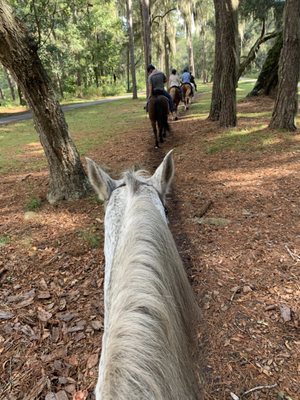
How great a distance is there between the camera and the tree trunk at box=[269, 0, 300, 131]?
6.55 metres

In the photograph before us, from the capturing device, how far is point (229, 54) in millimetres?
7590

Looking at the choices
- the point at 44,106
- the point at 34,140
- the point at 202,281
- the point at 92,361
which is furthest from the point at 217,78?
the point at 92,361

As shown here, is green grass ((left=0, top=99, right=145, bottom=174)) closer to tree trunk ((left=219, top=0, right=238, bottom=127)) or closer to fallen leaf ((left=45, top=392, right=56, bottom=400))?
tree trunk ((left=219, top=0, right=238, bottom=127))

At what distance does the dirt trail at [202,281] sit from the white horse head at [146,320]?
0.70 m

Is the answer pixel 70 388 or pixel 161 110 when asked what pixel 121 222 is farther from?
pixel 161 110

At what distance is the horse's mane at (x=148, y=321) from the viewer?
843mm

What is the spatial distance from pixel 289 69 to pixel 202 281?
6.03 m

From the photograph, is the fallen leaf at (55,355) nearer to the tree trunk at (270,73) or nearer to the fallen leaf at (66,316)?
the fallen leaf at (66,316)

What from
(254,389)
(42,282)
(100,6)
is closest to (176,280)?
(254,389)

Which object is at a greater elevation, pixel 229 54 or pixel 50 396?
pixel 229 54

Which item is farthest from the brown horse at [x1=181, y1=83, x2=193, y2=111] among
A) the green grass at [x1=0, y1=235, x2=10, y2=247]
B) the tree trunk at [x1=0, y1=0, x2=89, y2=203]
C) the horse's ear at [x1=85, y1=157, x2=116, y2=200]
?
the horse's ear at [x1=85, y1=157, x2=116, y2=200]

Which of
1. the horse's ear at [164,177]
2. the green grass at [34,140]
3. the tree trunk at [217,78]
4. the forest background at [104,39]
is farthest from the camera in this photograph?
the forest background at [104,39]

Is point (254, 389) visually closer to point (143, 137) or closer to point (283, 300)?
point (283, 300)

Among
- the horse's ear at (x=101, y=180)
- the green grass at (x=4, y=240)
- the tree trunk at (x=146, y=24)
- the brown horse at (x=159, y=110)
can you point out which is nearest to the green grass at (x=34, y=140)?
the brown horse at (x=159, y=110)
